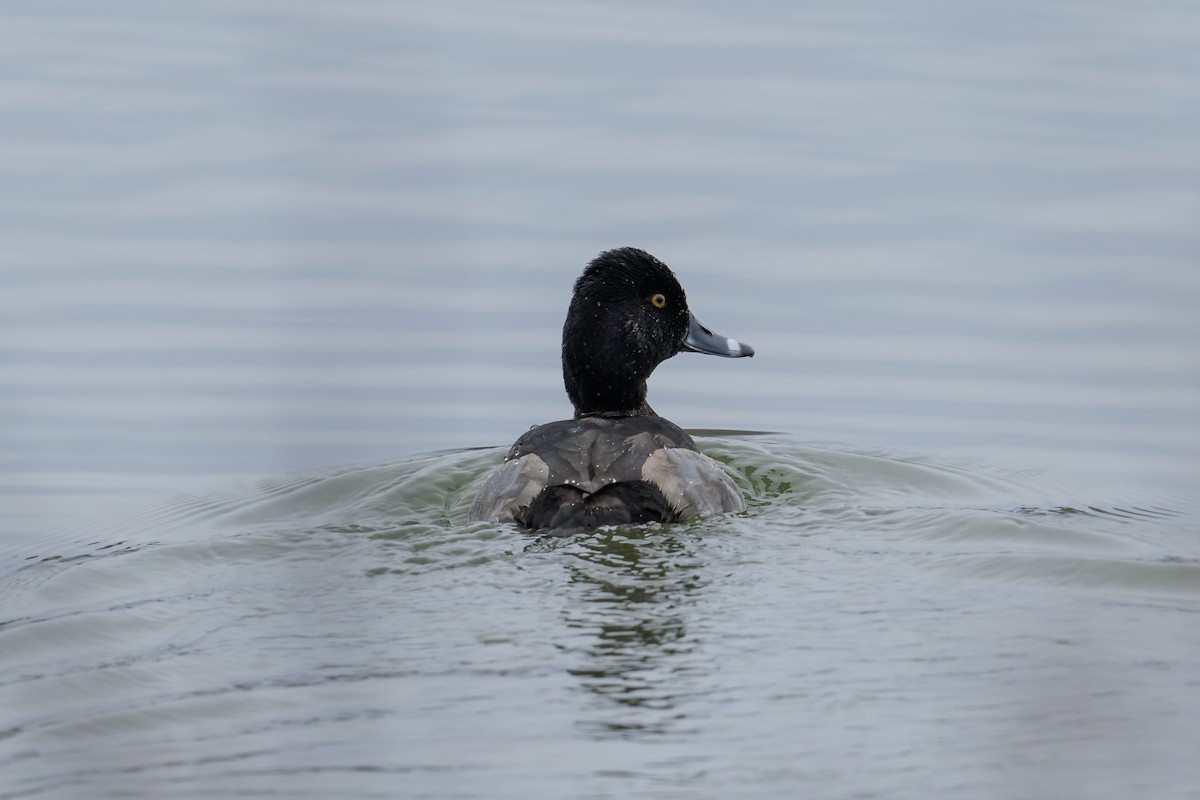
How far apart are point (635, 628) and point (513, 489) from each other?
1829 mm

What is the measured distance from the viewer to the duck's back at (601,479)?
7.80m

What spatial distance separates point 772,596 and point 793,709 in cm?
147

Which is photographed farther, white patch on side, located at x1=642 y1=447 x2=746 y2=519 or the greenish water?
white patch on side, located at x1=642 y1=447 x2=746 y2=519

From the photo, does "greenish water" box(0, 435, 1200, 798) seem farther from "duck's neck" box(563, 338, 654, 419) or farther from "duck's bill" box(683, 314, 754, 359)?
"duck's bill" box(683, 314, 754, 359)

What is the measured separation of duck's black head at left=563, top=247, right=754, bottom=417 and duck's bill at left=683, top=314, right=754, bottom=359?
1.40 feet

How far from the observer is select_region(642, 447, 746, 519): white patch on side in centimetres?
806

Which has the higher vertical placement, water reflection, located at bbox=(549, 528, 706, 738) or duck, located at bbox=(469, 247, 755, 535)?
duck, located at bbox=(469, 247, 755, 535)

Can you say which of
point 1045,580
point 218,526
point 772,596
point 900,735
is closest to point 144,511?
point 218,526

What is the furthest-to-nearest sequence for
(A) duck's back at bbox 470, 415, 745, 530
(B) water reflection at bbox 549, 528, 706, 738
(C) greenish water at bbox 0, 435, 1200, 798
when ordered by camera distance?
(A) duck's back at bbox 470, 415, 745, 530 < (B) water reflection at bbox 549, 528, 706, 738 < (C) greenish water at bbox 0, 435, 1200, 798

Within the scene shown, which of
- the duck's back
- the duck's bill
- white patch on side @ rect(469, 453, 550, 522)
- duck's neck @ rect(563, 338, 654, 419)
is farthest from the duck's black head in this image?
white patch on side @ rect(469, 453, 550, 522)

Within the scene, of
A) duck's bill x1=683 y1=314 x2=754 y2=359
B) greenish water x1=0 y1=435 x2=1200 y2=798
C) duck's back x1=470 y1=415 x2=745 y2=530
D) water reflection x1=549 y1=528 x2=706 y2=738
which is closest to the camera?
greenish water x1=0 y1=435 x2=1200 y2=798

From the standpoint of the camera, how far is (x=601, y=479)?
7918mm

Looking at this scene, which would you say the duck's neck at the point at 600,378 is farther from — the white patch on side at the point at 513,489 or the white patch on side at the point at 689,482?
the white patch on side at the point at 513,489

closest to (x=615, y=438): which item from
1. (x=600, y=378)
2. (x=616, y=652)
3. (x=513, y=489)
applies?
(x=513, y=489)
